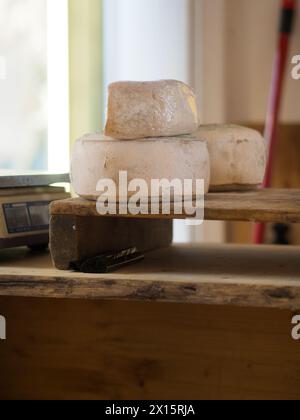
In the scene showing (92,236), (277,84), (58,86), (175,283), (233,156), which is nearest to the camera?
(175,283)

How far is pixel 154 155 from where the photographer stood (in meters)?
1.11

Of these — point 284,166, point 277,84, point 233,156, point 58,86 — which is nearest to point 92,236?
point 233,156

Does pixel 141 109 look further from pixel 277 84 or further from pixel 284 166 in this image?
pixel 284 166

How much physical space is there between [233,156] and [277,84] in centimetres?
155

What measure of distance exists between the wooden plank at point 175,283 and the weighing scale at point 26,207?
6 cm

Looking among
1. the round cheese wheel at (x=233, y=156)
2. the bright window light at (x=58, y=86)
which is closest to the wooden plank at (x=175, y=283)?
the round cheese wheel at (x=233, y=156)

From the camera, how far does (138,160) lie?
1.11 meters

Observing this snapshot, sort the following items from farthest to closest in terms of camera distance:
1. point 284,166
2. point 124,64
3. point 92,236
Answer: point 284,166
point 124,64
point 92,236

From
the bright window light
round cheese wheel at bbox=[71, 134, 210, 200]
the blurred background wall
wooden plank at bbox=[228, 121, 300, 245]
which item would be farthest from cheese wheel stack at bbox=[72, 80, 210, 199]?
wooden plank at bbox=[228, 121, 300, 245]

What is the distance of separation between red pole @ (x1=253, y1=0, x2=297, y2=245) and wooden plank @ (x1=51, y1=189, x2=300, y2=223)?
158cm

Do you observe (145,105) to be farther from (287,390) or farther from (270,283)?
(287,390)

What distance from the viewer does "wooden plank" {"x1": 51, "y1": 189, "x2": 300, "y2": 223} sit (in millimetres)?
1057

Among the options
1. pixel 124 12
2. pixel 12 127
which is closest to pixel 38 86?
pixel 12 127

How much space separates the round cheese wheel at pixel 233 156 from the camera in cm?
131
